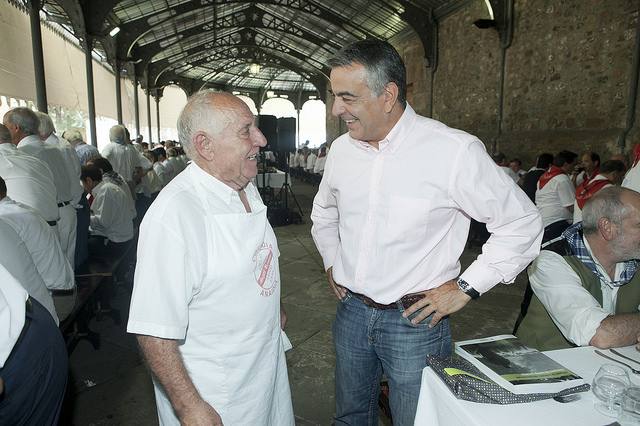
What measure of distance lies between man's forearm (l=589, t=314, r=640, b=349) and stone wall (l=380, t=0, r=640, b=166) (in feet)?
19.8

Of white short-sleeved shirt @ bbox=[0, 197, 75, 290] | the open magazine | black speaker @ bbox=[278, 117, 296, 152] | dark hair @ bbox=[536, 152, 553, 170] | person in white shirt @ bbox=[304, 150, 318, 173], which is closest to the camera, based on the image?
the open magazine

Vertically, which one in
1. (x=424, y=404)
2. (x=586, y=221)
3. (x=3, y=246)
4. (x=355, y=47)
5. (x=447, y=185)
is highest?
(x=355, y=47)

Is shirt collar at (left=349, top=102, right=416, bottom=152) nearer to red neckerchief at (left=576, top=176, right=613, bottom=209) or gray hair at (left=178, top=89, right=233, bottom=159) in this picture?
gray hair at (left=178, top=89, right=233, bottom=159)

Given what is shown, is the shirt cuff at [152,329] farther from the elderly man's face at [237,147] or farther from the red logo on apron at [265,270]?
the elderly man's face at [237,147]

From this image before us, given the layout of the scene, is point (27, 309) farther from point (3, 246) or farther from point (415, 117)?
point (415, 117)

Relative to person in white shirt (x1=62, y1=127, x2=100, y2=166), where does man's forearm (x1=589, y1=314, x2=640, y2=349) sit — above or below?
below

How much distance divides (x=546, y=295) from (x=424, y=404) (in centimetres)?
80


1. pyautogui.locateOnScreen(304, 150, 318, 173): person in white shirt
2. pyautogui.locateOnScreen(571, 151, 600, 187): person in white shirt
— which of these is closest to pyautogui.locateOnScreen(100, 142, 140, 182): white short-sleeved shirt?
pyautogui.locateOnScreen(571, 151, 600, 187): person in white shirt

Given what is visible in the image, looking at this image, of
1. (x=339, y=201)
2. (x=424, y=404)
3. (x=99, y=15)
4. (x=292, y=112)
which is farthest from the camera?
(x=292, y=112)

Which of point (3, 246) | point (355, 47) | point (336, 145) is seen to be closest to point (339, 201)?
point (336, 145)

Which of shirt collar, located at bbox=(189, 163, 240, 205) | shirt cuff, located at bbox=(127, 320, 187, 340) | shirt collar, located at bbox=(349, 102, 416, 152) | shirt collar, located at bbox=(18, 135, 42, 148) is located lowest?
shirt cuff, located at bbox=(127, 320, 187, 340)

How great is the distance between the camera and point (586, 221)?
184 cm

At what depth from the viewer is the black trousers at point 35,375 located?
1.34 m

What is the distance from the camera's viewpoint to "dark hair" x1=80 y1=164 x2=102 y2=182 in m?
4.60
